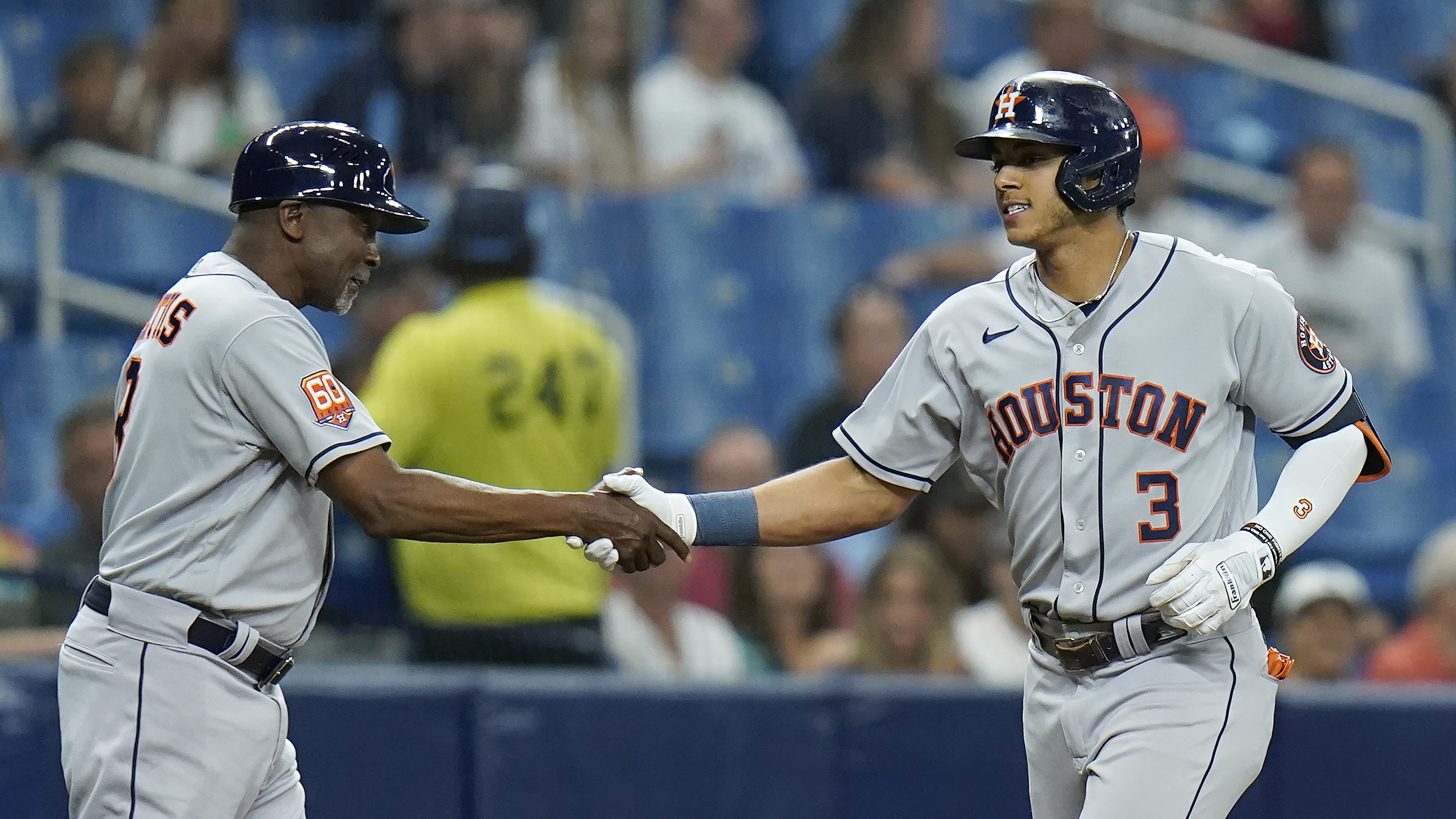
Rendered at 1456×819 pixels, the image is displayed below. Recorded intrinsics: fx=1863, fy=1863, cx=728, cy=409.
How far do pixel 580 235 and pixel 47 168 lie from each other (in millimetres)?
2111

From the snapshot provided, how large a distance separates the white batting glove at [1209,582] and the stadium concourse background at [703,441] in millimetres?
1804

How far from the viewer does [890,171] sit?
8273 mm

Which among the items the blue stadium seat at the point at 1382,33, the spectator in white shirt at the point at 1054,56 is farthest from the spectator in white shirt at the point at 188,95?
the blue stadium seat at the point at 1382,33

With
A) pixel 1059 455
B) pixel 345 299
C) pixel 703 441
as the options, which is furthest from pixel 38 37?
pixel 1059 455

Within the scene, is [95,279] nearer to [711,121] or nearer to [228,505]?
[711,121]

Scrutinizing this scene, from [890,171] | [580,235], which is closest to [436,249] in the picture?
[580,235]

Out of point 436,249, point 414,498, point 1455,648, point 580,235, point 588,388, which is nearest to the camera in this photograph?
point 414,498

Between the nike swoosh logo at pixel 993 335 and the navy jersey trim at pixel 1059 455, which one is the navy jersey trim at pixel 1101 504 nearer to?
the navy jersey trim at pixel 1059 455

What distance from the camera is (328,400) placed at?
3418 millimetres

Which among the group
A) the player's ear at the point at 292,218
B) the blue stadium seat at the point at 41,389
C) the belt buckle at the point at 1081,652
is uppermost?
the player's ear at the point at 292,218

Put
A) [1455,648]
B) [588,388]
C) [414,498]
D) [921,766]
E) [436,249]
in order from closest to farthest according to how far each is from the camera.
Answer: [414,498] → [921,766] → [588,388] → [1455,648] → [436,249]

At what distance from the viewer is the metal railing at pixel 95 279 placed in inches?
286

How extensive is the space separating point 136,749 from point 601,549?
38.9 inches

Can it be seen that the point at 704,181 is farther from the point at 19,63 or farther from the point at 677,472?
the point at 19,63
